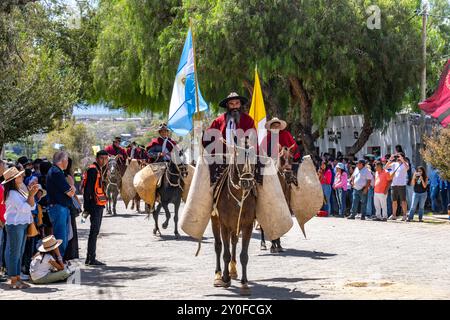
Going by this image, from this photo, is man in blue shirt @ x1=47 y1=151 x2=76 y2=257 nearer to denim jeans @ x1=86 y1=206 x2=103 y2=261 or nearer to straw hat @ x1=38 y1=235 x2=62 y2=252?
straw hat @ x1=38 y1=235 x2=62 y2=252

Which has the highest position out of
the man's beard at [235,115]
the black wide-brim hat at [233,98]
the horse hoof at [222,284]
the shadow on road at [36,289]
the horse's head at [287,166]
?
the black wide-brim hat at [233,98]

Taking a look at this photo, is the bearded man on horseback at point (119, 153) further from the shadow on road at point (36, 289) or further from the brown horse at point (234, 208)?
the brown horse at point (234, 208)

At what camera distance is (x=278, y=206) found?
12.2 meters

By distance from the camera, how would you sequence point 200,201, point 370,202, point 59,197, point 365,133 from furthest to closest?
point 365,133 → point 370,202 → point 59,197 → point 200,201

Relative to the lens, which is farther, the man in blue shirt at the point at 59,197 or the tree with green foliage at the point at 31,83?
the tree with green foliage at the point at 31,83

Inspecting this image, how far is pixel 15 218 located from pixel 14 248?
446 mm

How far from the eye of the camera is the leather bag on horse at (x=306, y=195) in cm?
1523

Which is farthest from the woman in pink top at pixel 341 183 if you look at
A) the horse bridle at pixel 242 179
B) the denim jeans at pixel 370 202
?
the horse bridle at pixel 242 179

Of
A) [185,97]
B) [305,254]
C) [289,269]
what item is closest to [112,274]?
[289,269]

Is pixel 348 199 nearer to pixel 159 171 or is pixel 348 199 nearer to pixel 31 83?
pixel 159 171

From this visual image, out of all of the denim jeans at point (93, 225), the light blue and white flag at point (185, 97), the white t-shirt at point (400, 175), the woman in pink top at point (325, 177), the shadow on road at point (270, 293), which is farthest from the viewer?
the woman in pink top at point (325, 177)

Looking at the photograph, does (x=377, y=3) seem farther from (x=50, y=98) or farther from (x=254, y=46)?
(x=50, y=98)

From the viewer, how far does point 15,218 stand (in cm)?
1220

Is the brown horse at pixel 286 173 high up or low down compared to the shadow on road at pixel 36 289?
up
